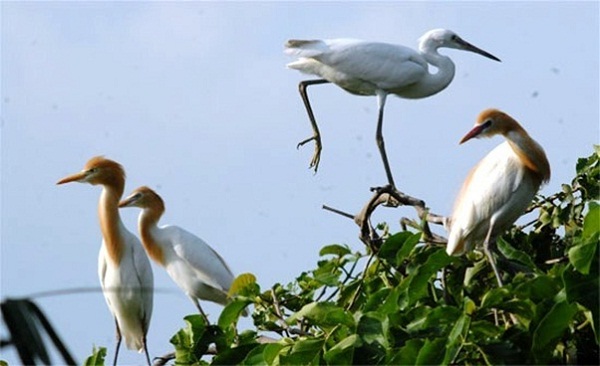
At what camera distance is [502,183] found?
3232 millimetres

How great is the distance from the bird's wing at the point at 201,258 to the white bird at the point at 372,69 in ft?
3.06

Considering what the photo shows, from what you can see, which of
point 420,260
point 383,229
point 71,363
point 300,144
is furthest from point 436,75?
point 71,363

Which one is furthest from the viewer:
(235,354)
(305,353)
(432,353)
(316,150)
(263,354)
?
(316,150)

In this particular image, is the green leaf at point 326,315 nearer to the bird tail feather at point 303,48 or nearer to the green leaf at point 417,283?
the green leaf at point 417,283

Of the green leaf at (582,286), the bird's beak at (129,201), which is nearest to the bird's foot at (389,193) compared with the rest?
the green leaf at (582,286)

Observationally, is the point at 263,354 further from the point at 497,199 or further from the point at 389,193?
the point at 497,199

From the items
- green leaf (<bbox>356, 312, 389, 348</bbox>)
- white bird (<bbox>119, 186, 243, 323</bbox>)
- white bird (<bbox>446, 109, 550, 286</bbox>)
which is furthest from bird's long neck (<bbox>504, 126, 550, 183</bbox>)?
white bird (<bbox>119, 186, 243, 323</bbox>)

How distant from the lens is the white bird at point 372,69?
15.7 feet

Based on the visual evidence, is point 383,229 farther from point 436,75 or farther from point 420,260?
point 436,75

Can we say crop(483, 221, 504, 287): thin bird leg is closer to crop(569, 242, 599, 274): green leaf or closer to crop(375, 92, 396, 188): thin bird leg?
crop(569, 242, 599, 274): green leaf

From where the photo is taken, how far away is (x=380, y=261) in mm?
2441

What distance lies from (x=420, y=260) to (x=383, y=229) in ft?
1.23

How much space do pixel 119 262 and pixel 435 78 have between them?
67.8 inches

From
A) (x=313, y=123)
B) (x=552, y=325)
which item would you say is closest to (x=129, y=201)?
(x=313, y=123)
